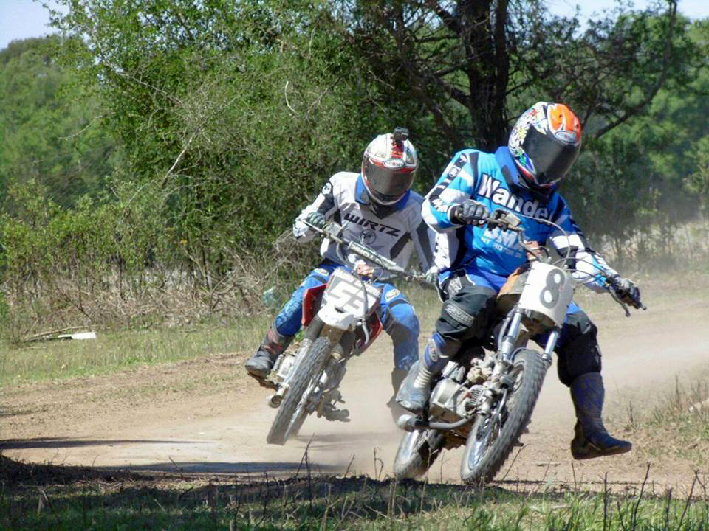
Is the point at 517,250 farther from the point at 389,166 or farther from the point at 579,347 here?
the point at 389,166

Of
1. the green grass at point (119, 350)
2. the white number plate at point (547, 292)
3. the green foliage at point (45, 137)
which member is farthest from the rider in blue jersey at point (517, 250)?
the green foliage at point (45, 137)

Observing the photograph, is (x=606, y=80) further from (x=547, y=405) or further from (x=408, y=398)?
(x=408, y=398)

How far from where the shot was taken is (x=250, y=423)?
378 inches

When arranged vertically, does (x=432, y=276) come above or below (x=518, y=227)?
below

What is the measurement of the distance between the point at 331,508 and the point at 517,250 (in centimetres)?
248

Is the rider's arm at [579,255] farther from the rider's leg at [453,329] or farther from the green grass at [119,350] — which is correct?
the green grass at [119,350]

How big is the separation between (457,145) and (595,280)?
16051 millimetres

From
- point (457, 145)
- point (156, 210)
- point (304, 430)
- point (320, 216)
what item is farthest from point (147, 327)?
point (320, 216)

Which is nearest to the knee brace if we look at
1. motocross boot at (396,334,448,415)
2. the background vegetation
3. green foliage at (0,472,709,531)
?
motocross boot at (396,334,448,415)

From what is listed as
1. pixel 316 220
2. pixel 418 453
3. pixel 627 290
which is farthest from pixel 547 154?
pixel 316 220

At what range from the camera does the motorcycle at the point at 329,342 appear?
7652 millimetres

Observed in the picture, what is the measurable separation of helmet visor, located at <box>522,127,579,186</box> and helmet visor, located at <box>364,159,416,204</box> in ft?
5.39

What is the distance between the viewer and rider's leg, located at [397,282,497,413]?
641 cm

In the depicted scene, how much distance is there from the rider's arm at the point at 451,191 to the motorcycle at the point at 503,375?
16.6 inches
